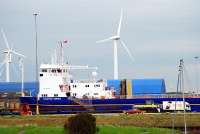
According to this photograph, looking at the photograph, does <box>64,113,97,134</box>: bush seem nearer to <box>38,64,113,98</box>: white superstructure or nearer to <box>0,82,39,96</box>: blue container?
<box>38,64,113,98</box>: white superstructure

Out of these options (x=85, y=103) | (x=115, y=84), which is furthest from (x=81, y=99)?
(x=115, y=84)

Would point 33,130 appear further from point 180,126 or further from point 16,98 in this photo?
point 16,98

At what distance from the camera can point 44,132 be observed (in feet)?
152

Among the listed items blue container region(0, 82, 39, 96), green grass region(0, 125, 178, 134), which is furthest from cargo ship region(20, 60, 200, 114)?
green grass region(0, 125, 178, 134)

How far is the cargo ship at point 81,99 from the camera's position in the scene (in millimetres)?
84688

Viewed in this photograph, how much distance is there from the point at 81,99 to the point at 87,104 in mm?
1397

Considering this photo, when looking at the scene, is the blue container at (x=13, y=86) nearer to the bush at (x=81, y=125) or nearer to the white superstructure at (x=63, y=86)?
the white superstructure at (x=63, y=86)

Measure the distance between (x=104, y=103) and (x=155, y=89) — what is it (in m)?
17.5

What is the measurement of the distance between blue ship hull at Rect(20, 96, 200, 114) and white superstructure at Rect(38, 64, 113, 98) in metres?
2.11

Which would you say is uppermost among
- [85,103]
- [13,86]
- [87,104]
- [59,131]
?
[13,86]

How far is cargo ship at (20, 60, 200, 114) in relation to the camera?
278 feet

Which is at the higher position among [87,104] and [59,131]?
[87,104]

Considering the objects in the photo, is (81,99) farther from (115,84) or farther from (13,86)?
(13,86)

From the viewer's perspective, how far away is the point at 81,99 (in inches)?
3403
